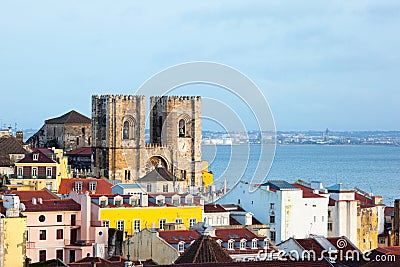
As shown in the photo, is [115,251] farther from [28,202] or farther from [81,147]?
[81,147]

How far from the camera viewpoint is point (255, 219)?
146 ft

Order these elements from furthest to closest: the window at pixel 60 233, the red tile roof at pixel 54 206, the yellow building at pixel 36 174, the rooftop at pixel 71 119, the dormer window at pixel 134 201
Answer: the rooftop at pixel 71 119
the yellow building at pixel 36 174
the dormer window at pixel 134 201
the window at pixel 60 233
the red tile roof at pixel 54 206

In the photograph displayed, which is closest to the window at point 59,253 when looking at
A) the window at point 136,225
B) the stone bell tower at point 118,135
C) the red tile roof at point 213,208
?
the window at point 136,225

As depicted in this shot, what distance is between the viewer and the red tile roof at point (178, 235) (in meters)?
35.4

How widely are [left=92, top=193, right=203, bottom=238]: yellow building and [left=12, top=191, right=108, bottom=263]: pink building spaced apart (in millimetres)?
1016

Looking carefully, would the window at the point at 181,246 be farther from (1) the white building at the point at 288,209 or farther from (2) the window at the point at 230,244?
(1) the white building at the point at 288,209

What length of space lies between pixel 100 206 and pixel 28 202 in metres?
2.55

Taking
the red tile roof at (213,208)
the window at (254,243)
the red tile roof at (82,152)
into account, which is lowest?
the window at (254,243)

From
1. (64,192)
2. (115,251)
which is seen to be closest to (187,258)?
(115,251)

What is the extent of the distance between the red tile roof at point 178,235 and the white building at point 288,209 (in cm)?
744

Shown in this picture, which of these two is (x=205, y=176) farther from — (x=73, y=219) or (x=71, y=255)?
(x=71, y=255)

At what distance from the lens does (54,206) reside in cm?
3878

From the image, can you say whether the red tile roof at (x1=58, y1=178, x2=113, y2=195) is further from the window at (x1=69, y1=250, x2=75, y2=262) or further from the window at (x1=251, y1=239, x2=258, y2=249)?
the window at (x1=251, y1=239, x2=258, y2=249)

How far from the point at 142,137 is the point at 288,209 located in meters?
26.0
